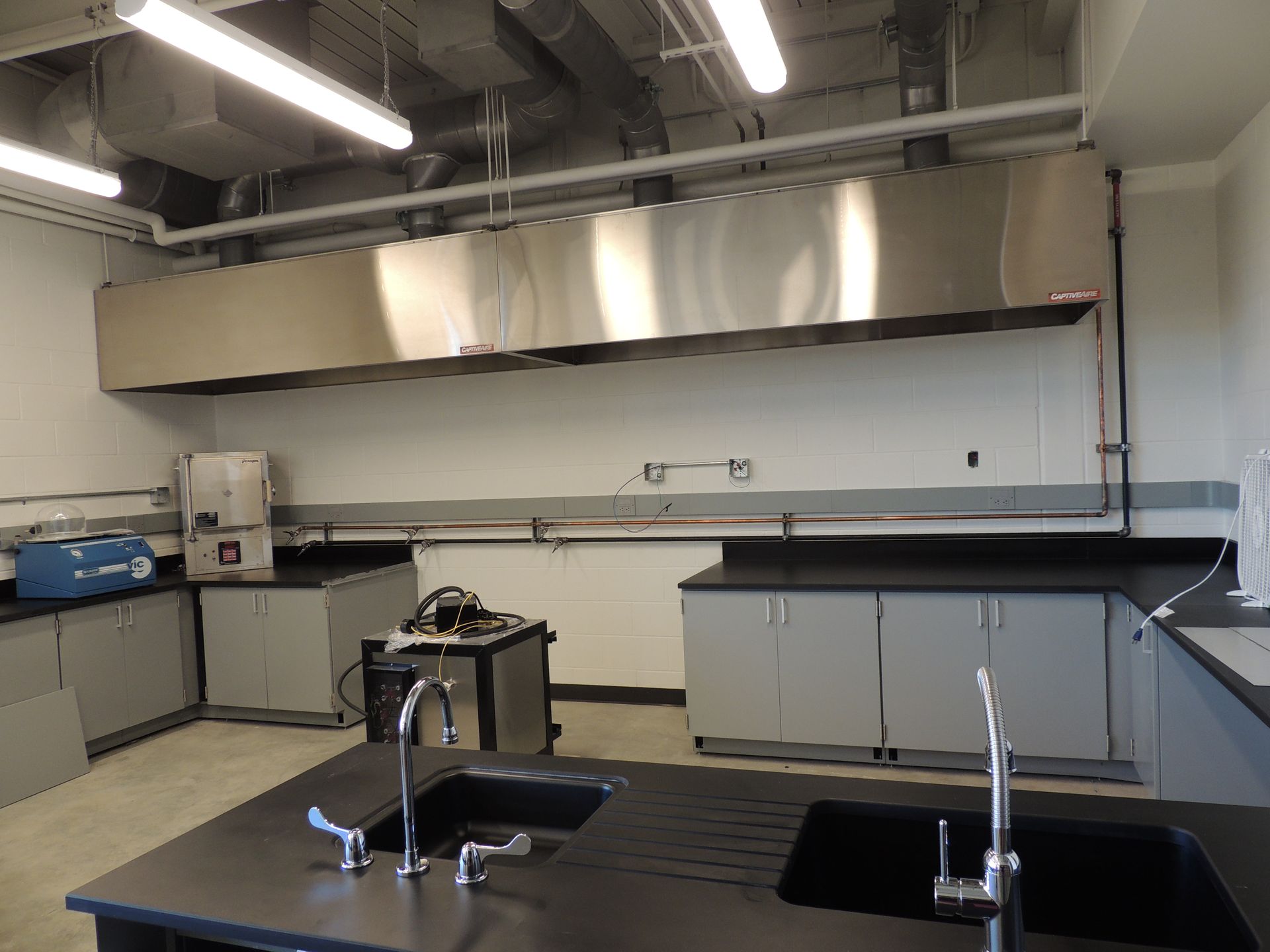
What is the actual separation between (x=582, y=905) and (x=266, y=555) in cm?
458

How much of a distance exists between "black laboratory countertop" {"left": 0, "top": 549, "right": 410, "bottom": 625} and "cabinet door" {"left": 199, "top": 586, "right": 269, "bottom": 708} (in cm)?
8

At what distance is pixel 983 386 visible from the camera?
4059mm

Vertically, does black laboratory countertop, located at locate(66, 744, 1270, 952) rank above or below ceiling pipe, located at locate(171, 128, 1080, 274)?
below

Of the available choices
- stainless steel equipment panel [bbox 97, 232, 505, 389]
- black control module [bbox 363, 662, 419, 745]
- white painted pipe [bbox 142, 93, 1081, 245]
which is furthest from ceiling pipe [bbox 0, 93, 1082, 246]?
black control module [bbox 363, 662, 419, 745]

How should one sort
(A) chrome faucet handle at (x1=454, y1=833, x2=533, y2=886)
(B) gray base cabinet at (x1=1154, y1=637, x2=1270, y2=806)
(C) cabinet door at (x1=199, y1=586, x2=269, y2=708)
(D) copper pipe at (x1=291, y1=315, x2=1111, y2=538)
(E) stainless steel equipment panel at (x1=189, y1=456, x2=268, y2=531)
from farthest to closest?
(E) stainless steel equipment panel at (x1=189, y1=456, x2=268, y2=531)
(C) cabinet door at (x1=199, y1=586, x2=269, y2=708)
(D) copper pipe at (x1=291, y1=315, x2=1111, y2=538)
(B) gray base cabinet at (x1=1154, y1=637, x2=1270, y2=806)
(A) chrome faucet handle at (x1=454, y1=833, x2=533, y2=886)

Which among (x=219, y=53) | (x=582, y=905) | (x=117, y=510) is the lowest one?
(x=582, y=905)

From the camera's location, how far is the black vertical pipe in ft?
12.5

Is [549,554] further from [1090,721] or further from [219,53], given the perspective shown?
[219,53]

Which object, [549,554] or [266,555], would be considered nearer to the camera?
[549,554]

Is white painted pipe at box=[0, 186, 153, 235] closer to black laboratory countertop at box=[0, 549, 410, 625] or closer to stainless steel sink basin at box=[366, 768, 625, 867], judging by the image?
black laboratory countertop at box=[0, 549, 410, 625]

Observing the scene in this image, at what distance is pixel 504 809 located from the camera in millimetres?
1697

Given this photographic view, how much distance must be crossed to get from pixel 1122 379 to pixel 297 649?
14.2 feet

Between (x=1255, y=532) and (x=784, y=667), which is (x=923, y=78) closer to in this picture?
(x=1255, y=532)

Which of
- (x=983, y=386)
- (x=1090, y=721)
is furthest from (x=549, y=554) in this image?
(x=1090, y=721)
